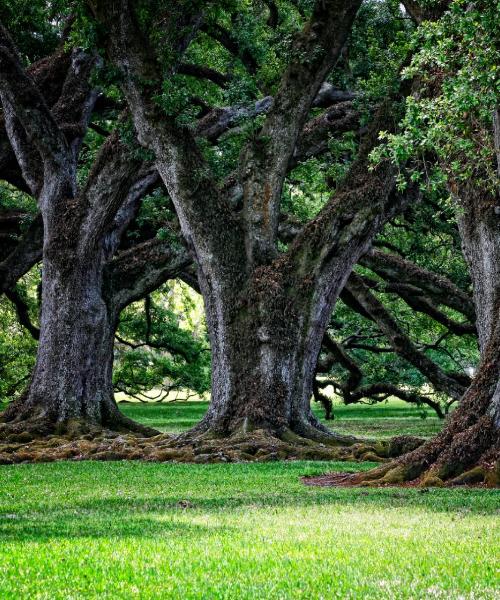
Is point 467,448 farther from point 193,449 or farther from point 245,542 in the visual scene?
point 193,449

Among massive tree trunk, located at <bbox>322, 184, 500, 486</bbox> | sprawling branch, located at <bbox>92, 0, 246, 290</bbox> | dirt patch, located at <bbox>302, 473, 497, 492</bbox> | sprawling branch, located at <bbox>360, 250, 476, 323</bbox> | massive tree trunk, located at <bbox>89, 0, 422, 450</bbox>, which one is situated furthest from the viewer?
sprawling branch, located at <bbox>360, 250, 476, 323</bbox>

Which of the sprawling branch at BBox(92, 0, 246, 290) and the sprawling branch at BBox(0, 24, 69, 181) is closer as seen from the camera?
the sprawling branch at BBox(92, 0, 246, 290)

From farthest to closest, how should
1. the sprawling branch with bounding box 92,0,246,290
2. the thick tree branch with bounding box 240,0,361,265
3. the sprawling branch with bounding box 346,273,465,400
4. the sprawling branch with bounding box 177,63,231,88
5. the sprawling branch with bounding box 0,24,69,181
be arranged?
1. the sprawling branch with bounding box 177,63,231,88
2. the sprawling branch with bounding box 346,273,465,400
3. the sprawling branch with bounding box 0,24,69,181
4. the thick tree branch with bounding box 240,0,361,265
5. the sprawling branch with bounding box 92,0,246,290

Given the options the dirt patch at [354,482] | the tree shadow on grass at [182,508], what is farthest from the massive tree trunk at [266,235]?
the tree shadow on grass at [182,508]

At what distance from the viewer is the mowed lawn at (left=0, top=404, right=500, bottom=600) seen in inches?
187

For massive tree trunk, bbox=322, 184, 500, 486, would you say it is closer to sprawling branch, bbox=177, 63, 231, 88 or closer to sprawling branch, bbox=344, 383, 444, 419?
sprawling branch, bbox=177, 63, 231, 88

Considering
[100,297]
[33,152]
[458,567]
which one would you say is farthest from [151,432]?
[458,567]

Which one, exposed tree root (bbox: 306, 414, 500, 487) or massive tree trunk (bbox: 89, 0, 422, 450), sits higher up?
massive tree trunk (bbox: 89, 0, 422, 450)

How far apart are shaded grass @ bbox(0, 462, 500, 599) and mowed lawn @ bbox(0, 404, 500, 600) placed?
12mm

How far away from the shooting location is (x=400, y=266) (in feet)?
64.3

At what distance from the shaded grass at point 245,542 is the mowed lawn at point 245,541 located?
1 cm

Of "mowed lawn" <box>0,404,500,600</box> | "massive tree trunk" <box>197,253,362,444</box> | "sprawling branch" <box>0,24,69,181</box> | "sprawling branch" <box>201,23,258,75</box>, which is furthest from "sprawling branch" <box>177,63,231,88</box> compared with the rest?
"mowed lawn" <box>0,404,500,600</box>

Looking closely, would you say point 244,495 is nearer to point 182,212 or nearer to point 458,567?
point 458,567

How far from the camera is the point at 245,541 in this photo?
6.07 metres
